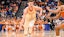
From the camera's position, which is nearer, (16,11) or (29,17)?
(29,17)

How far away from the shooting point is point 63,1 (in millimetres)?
5176

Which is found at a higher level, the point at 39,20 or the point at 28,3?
the point at 28,3

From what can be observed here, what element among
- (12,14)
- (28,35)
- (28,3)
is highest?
(28,3)

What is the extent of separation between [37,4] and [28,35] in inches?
42.9

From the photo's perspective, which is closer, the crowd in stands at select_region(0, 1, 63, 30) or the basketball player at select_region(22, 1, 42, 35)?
the basketball player at select_region(22, 1, 42, 35)

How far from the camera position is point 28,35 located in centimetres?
459

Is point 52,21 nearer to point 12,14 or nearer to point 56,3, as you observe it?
point 56,3

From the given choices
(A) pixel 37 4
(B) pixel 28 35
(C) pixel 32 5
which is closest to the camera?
(B) pixel 28 35

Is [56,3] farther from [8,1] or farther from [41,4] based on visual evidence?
[8,1]

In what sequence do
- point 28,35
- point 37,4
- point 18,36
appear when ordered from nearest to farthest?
1. point 18,36
2. point 28,35
3. point 37,4

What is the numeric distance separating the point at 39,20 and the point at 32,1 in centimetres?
57

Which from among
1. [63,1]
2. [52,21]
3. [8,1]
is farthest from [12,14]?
[63,1]

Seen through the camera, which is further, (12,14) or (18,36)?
(12,14)

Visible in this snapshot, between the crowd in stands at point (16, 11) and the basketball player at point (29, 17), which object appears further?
the crowd in stands at point (16, 11)
